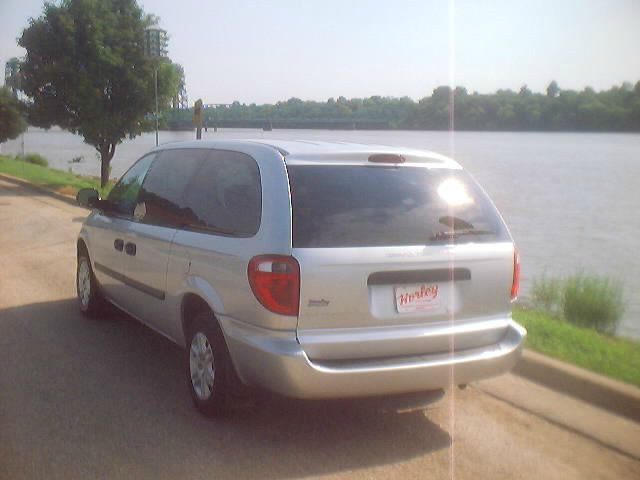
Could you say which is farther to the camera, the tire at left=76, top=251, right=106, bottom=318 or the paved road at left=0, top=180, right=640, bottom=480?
the tire at left=76, top=251, right=106, bottom=318

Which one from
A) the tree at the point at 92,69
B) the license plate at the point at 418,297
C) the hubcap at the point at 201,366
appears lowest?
the hubcap at the point at 201,366

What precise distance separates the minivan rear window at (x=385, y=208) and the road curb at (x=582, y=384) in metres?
1.37

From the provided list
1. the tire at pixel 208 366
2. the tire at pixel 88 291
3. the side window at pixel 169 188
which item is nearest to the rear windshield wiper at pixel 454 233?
the tire at pixel 208 366

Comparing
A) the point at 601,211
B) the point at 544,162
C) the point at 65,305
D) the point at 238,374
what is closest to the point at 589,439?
the point at 238,374

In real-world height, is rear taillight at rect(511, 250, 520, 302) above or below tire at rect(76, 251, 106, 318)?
above

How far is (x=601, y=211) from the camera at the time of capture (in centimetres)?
1512

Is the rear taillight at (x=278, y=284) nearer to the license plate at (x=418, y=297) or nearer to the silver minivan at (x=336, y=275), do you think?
the silver minivan at (x=336, y=275)

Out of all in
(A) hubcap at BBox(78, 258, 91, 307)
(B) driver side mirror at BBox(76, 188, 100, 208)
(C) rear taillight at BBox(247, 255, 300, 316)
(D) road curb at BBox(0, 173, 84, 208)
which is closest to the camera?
(C) rear taillight at BBox(247, 255, 300, 316)

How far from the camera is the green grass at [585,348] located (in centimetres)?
568

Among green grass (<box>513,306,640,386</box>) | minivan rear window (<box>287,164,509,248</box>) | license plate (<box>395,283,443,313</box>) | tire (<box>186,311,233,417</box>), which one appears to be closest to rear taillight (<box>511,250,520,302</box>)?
minivan rear window (<box>287,164,509,248</box>)

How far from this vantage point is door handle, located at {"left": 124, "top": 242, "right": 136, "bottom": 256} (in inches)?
230

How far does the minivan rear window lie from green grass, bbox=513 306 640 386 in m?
1.66

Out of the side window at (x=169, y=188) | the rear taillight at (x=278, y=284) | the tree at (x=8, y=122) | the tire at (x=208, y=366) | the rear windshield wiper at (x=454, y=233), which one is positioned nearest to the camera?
the rear taillight at (x=278, y=284)

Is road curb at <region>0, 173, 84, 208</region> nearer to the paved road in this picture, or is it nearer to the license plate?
the paved road
